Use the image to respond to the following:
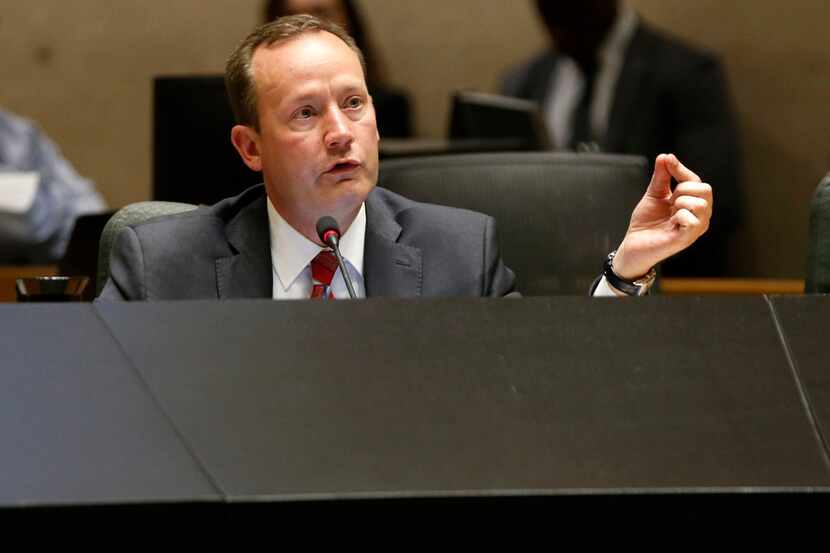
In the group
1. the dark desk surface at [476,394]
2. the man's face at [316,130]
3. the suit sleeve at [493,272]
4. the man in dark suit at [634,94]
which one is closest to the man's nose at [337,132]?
the man's face at [316,130]

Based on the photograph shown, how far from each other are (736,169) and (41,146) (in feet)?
6.69

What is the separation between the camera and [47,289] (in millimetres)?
1731

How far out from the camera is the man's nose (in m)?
2.08

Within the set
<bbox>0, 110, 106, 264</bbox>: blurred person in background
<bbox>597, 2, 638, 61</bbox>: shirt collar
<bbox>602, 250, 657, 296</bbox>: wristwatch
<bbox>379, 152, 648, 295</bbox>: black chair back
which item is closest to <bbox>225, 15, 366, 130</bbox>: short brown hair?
<bbox>379, 152, 648, 295</bbox>: black chair back

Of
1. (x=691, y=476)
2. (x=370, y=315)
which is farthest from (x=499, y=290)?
(x=691, y=476)

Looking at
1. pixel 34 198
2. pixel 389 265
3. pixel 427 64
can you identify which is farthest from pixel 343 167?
pixel 427 64

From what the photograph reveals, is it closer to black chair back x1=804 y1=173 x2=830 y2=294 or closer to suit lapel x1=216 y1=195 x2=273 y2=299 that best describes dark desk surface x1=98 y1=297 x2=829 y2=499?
suit lapel x1=216 y1=195 x2=273 y2=299

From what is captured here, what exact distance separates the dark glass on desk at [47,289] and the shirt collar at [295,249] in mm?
420

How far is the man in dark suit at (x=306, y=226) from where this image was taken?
2.07 metres

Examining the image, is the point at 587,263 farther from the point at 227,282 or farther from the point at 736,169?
the point at 736,169

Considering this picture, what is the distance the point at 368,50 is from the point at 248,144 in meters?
2.04

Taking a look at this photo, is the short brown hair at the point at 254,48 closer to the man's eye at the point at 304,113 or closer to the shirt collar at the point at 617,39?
the man's eye at the point at 304,113

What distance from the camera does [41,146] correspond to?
411 centimetres

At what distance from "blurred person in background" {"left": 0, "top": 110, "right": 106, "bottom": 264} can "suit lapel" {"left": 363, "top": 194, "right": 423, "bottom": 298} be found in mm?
1453
